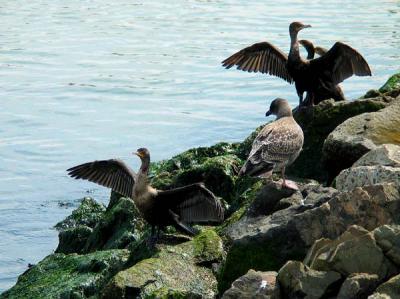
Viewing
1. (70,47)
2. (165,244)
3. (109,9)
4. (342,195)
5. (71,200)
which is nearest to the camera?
(342,195)

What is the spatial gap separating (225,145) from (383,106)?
2.79 m

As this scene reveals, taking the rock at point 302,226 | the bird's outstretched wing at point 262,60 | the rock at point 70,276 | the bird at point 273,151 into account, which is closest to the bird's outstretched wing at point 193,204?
the bird at point 273,151

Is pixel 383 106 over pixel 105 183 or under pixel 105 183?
over

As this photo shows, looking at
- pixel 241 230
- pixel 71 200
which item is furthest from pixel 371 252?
pixel 71 200

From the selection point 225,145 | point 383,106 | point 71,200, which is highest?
point 383,106

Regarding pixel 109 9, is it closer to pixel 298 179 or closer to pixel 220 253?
pixel 298 179

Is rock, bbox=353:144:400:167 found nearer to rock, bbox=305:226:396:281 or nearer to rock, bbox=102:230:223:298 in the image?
rock, bbox=102:230:223:298

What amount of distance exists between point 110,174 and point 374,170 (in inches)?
166

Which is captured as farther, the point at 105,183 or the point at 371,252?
the point at 105,183

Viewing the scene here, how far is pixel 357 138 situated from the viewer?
32.8 ft

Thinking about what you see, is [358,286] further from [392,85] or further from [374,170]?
[392,85]

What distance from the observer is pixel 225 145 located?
45.1 ft

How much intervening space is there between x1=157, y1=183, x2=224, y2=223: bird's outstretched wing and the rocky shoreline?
0.17 metres

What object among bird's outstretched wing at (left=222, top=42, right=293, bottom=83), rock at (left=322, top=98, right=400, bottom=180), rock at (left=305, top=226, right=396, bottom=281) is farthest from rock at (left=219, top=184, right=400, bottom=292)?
bird's outstretched wing at (left=222, top=42, right=293, bottom=83)
